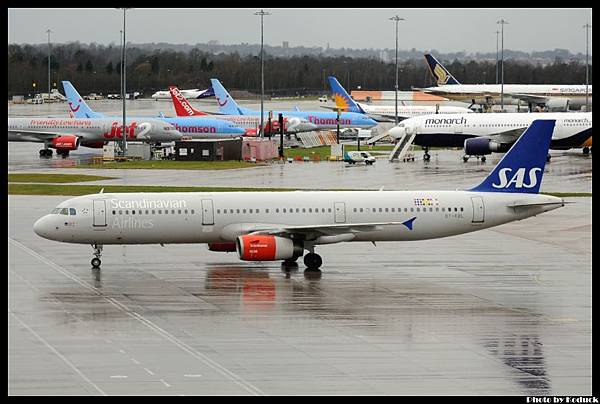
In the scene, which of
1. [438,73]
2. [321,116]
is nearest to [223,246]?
[321,116]

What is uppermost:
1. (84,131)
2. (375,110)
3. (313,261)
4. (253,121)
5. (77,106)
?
(77,106)

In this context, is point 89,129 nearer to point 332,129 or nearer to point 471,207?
point 332,129

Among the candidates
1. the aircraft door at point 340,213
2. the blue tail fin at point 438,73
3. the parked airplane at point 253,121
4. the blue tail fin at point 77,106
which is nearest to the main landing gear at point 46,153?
the blue tail fin at point 77,106

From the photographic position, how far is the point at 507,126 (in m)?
113

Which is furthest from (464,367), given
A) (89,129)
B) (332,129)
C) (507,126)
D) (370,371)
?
(332,129)

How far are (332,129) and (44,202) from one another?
3036 inches

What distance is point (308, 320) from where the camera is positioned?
1549 inches

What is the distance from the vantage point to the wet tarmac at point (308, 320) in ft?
102

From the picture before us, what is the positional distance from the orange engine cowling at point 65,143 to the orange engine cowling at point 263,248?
236ft

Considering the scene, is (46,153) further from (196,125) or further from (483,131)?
(483,131)

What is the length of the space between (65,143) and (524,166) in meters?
72.2

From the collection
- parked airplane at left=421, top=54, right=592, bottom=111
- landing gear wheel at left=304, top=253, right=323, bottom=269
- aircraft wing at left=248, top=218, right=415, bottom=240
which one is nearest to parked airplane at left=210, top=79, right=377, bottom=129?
parked airplane at left=421, top=54, right=592, bottom=111

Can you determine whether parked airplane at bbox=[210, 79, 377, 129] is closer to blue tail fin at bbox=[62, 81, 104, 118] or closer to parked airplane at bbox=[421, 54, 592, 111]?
blue tail fin at bbox=[62, 81, 104, 118]

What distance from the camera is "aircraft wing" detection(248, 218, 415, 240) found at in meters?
48.6
